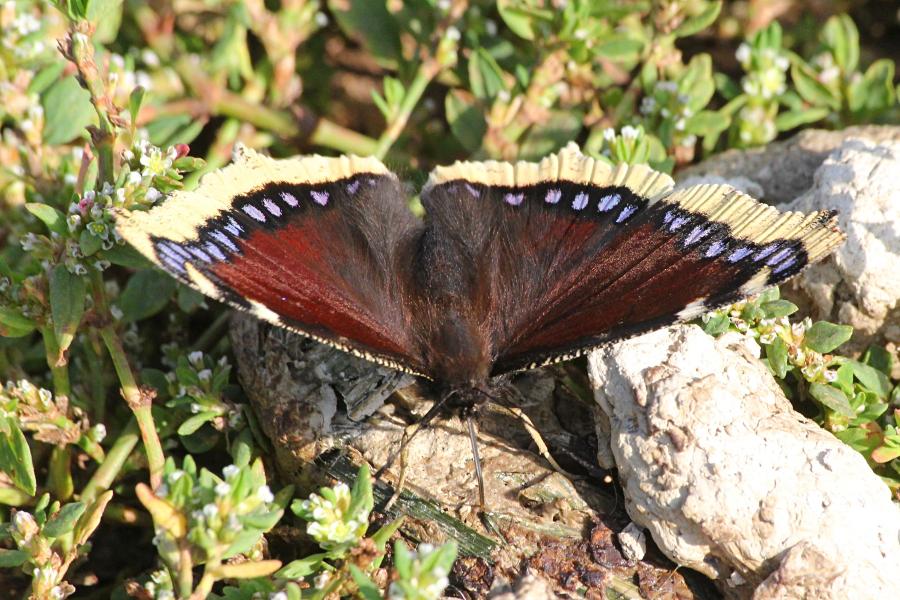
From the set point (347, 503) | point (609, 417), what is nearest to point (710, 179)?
point (609, 417)

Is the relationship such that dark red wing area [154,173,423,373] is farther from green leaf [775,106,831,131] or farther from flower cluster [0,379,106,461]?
green leaf [775,106,831,131]

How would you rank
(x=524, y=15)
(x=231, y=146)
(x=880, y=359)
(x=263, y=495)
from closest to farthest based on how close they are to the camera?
1. (x=263, y=495)
2. (x=880, y=359)
3. (x=524, y=15)
4. (x=231, y=146)

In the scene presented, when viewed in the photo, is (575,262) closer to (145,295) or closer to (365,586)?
(365,586)

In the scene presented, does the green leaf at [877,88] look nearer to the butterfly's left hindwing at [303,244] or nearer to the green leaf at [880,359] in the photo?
the green leaf at [880,359]

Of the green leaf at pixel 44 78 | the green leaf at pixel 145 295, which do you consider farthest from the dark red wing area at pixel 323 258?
the green leaf at pixel 44 78

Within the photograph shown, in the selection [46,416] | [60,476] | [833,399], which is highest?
[833,399]

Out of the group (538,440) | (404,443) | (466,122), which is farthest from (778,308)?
(466,122)

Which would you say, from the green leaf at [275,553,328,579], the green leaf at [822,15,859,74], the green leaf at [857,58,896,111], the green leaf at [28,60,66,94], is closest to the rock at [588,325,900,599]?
the green leaf at [275,553,328,579]
